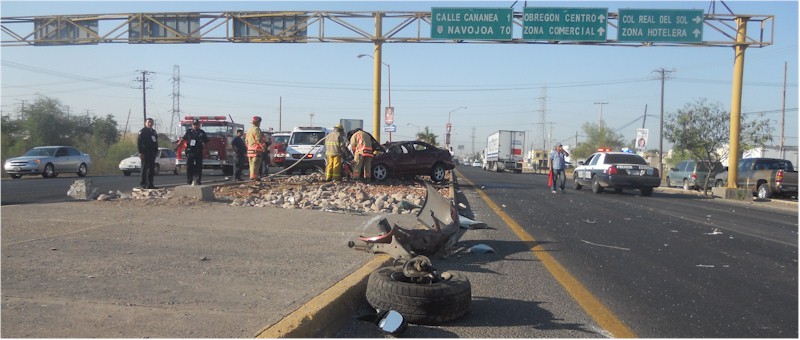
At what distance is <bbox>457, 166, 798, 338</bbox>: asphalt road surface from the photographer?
16.0 ft

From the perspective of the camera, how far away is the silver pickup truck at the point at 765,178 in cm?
2108

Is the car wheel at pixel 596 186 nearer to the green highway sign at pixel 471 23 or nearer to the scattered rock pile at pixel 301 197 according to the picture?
the green highway sign at pixel 471 23

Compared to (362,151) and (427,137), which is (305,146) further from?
(427,137)

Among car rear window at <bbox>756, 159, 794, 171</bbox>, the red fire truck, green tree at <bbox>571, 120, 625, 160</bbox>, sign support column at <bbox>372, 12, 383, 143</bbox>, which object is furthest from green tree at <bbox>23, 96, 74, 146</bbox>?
green tree at <bbox>571, 120, 625, 160</bbox>

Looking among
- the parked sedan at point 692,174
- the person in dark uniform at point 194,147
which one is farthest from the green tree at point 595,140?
the person in dark uniform at point 194,147

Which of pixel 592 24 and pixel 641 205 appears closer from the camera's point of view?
pixel 641 205

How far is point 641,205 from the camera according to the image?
1614 centimetres

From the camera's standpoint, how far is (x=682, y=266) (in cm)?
711

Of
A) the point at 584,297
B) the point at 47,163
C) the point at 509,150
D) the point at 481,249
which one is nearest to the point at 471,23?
the point at 481,249

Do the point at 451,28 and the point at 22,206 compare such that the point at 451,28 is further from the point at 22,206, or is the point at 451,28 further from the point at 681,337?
the point at 681,337

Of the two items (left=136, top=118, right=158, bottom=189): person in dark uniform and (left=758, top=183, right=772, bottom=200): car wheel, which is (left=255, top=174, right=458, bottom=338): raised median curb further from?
(left=758, top=183, right=772, bottom=200): car wheel

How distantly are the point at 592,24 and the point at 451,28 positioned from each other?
5343 millimetres

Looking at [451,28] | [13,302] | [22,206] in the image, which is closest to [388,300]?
[13,302]

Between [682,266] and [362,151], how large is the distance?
11056mm
